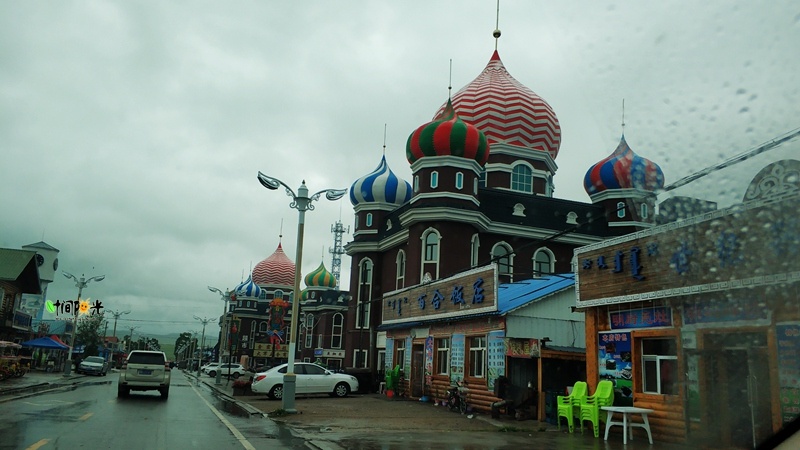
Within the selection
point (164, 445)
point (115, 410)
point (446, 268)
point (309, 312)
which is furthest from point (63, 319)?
point (164, 445)

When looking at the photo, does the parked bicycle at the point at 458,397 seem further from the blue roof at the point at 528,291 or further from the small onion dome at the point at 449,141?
the small onion dome at the point at 449,141

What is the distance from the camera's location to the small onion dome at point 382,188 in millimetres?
41312

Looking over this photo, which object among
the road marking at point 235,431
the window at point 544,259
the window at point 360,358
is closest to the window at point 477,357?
the road marking at point 235,431

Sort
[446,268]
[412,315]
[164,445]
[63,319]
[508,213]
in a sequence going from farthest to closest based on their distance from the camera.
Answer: [63,319] → [508,213] → [446,268] → [412,315] → [164,445]

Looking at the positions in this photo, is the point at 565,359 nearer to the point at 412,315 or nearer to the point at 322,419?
the point at 322,419

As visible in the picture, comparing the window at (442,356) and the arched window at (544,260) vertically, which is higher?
the arched window at (544,260)

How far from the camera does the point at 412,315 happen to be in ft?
89.0

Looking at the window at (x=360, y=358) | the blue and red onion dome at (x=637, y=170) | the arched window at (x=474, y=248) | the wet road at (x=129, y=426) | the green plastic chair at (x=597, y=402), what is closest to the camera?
the blue and red onion dome at (x=637, y=170)

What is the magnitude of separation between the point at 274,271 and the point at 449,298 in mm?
66463

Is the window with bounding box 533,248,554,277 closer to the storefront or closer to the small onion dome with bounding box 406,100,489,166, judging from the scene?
the small onion dome with bounding box 406,100,489,166

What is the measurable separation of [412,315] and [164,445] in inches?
662

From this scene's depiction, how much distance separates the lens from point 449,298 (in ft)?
76.9

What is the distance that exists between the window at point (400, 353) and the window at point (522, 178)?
1422cm

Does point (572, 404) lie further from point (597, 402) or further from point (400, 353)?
point (400, 353)
